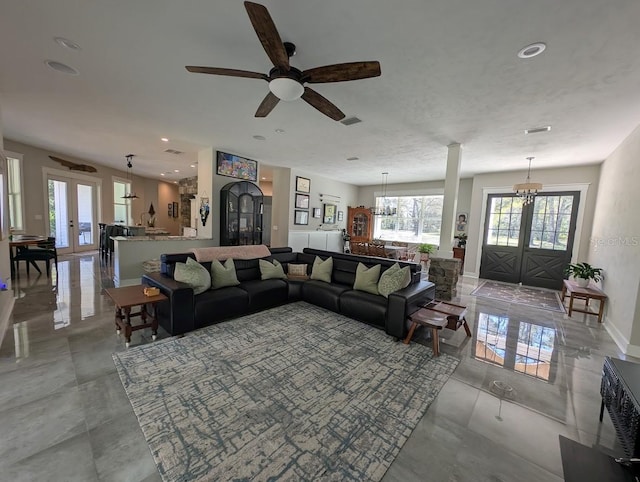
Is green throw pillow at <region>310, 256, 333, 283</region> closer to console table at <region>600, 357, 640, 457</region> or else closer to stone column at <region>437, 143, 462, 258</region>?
stone column at <region>437, 143, 462, 258</region>

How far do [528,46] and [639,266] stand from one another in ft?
10.2

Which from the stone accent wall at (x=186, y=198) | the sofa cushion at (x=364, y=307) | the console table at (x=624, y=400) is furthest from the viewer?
the stone accent wall at (x=186, y=198)

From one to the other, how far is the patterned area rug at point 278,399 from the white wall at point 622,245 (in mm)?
2567

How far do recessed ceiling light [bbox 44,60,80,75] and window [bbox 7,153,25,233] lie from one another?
5.72 meters

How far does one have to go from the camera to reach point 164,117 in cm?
396

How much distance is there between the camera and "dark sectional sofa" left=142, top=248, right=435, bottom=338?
301 centimetres

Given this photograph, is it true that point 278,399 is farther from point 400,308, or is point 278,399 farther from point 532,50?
point 532,50

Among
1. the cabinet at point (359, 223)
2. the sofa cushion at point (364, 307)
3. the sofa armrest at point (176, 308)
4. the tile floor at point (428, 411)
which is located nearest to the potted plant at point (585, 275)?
the tile floor at point (428, 411)

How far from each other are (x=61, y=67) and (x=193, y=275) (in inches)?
105

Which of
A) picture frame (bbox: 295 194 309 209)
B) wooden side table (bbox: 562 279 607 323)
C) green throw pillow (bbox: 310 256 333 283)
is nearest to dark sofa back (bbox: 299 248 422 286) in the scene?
green throw pillow (bbox: 310 256 333 283)

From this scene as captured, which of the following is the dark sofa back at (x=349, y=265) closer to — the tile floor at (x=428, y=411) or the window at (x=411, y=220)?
the tile floor at (x=428, y=411)

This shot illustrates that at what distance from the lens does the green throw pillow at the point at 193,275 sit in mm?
3217

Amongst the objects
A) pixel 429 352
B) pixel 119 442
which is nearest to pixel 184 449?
pixel 119 442

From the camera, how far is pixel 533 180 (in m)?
6.32
